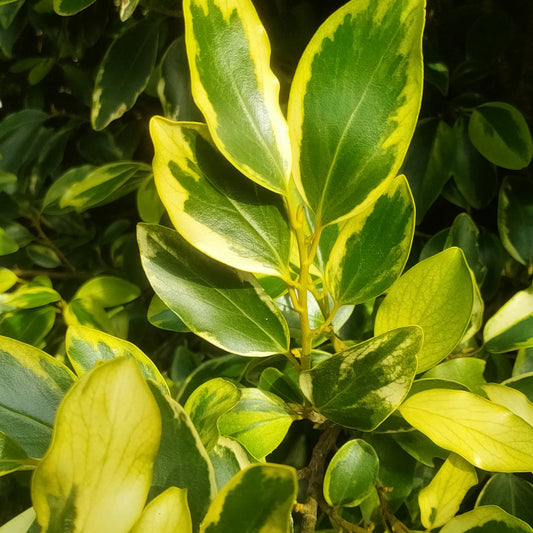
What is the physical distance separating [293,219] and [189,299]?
4.2 inches

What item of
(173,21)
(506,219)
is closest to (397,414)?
(506,219)

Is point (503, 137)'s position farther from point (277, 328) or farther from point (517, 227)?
point (277, 328)

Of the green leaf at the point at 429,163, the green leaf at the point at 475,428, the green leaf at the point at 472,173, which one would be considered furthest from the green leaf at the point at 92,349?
the green leaf at the point at 472,173

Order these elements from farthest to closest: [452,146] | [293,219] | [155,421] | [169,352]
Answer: [169,352]
[452,146]
[293,219]
[155,421]

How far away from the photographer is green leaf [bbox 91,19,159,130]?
2.21 feet

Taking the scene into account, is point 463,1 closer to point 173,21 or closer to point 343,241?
point 173,21

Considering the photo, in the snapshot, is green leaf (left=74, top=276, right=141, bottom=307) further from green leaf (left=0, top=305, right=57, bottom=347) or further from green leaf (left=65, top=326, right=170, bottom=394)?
green leaf (left=65, top=326, right=170, bottom=394)

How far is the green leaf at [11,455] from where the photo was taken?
1.18 ft

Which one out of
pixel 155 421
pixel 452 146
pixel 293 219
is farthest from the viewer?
pixel 452 146

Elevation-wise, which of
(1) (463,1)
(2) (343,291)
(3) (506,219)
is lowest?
(3) (506,219)

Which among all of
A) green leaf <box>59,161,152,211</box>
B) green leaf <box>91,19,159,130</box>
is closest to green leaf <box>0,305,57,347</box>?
green leaf <box>59,161,152,211</box>

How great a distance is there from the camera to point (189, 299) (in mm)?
409

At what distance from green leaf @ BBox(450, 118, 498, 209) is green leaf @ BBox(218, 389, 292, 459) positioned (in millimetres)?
483

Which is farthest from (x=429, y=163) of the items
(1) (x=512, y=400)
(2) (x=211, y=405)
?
(2) (x=211, y=405)
